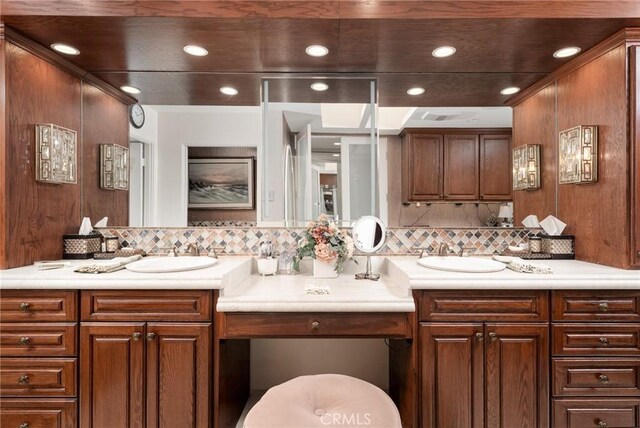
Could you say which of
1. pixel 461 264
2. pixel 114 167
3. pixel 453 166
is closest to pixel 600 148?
pixel 453 166

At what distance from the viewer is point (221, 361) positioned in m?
1.58

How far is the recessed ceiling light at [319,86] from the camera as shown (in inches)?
86.0

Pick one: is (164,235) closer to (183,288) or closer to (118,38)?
(183,288)

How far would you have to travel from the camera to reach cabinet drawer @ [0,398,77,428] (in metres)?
1.54

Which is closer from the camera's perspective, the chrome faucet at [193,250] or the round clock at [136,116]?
the chrome faucet at [193,250]

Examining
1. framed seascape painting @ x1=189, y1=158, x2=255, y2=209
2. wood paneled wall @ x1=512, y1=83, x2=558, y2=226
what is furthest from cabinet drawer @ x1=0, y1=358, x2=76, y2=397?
wood paneled wall @ x1=512, y1=83, x2=558, y2=226

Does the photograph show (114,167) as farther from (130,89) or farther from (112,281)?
(112,281)

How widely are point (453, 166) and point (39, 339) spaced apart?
242 cm

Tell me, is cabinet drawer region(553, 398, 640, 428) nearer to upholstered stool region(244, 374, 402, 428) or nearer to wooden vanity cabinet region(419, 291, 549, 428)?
wooden vanity cabinet region(419, 291, 549, 428)

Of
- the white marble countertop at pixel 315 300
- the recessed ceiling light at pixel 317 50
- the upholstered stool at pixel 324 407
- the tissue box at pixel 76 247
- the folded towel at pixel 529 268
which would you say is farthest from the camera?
the tissue box at pixel 76 247

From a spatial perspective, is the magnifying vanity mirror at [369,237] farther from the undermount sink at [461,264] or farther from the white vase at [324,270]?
the undermount sink at [461,264]

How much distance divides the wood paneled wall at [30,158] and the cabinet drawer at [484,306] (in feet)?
6.87

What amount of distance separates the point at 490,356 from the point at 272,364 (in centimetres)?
137

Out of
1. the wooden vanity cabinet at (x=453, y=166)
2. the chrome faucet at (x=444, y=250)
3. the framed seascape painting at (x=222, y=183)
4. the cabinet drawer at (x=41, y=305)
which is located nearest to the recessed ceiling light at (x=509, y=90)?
the wooden vanity cabinet at (x=453, y=166)
